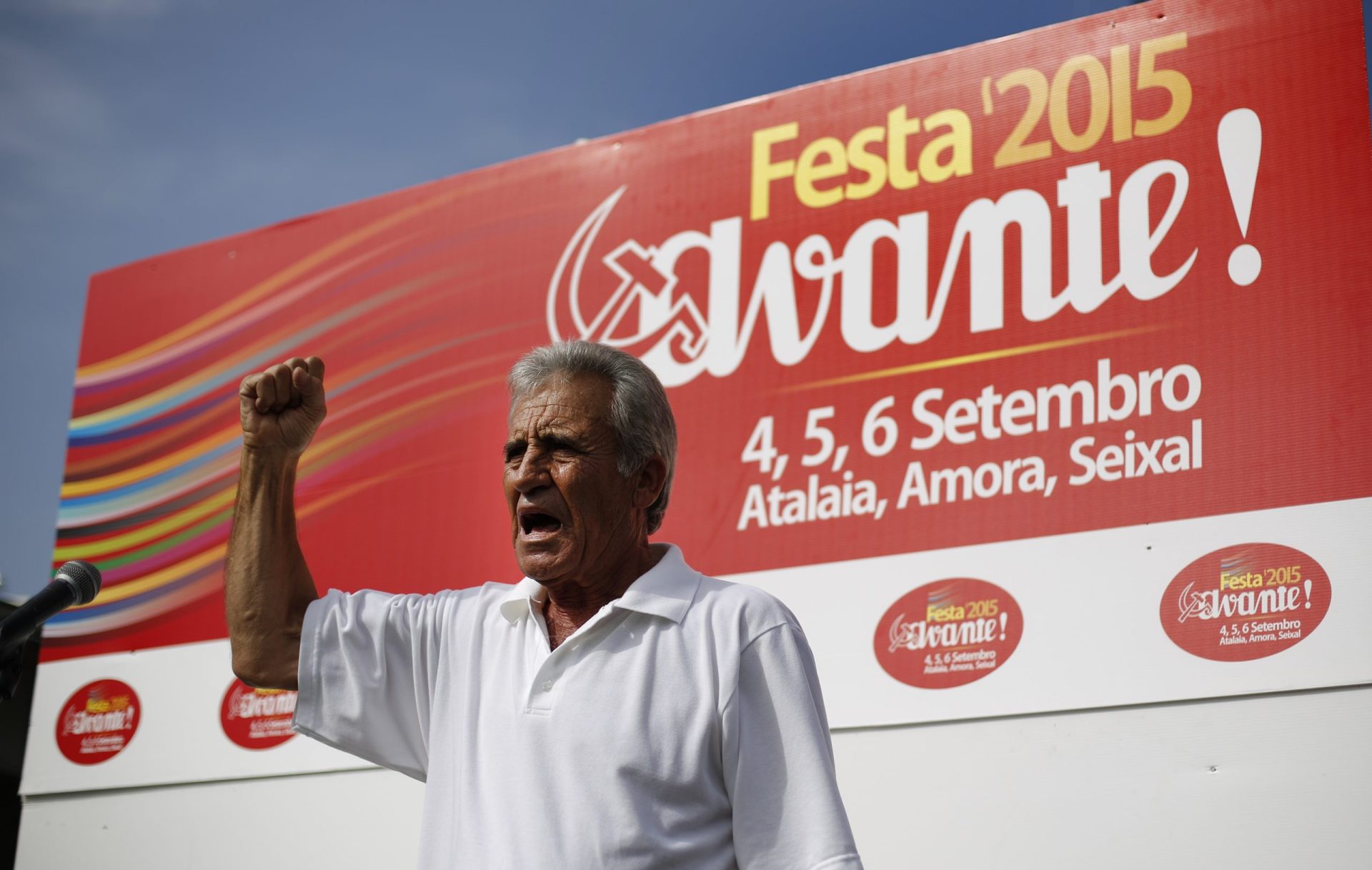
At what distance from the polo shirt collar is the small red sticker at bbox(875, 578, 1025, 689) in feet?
5.13

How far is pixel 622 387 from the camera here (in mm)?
1805

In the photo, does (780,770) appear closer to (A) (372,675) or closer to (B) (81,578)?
(A) (372,675)

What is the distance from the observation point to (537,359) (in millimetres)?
1823

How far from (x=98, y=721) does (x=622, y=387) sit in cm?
315

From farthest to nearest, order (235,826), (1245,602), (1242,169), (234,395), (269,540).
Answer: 1. (234,395)
2. (235,826)
3. (1242,169)
4. (1245,602)
5. (269,540)

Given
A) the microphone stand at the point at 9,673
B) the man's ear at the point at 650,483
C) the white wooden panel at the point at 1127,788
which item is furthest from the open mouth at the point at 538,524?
the white wooden panel at the point at 1127,788

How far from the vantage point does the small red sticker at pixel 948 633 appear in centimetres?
321

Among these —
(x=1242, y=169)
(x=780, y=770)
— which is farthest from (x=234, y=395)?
(x=780, y=770)

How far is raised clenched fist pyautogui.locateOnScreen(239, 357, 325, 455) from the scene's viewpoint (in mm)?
1724

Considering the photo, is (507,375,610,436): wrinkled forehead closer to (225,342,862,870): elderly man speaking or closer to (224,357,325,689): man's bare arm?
(225,342,862,870): elderly man speaking

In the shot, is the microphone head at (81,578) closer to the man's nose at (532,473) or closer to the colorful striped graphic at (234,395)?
the man's nose at (532,473)

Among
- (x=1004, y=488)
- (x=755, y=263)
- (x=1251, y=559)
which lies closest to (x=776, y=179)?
(x=755, y=263)

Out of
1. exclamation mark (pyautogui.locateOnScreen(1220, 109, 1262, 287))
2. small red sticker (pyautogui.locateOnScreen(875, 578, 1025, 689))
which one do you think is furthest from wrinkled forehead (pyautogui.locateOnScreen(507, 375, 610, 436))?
exclamation mark (pyautogui.locateOnScreen(1220, 109, 1262, 287))

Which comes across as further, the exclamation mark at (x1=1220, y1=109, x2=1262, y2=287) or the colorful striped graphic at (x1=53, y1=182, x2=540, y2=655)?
the colorful striped graphic at (x1=53, y1=182, x2=540, y2=655)
